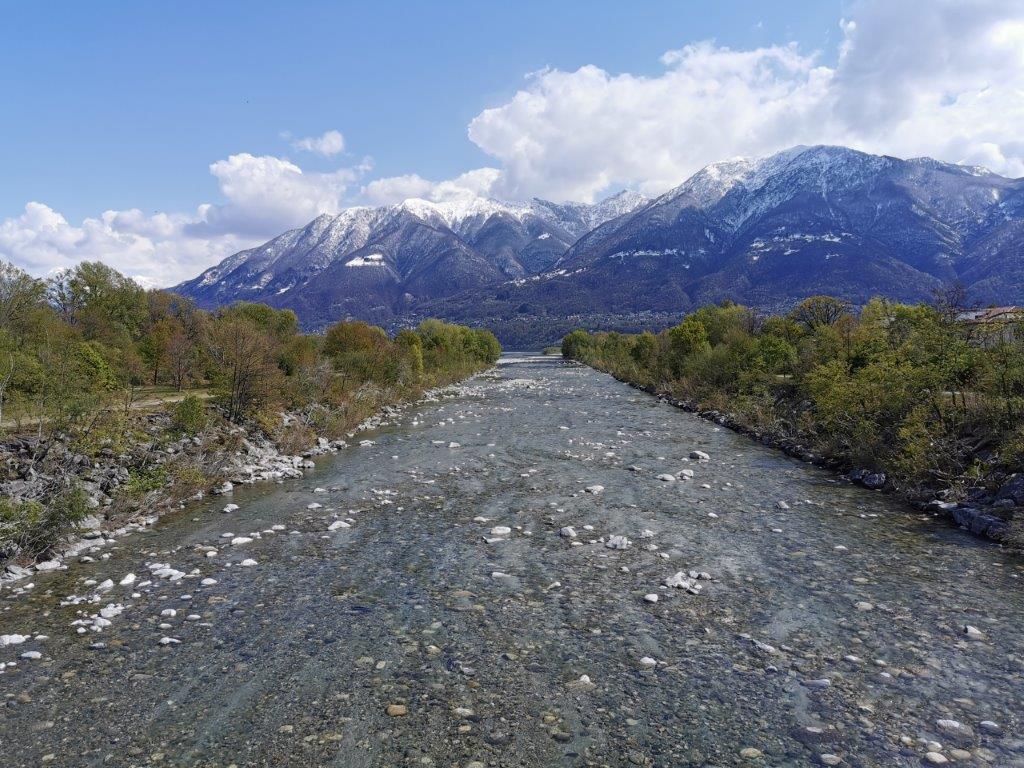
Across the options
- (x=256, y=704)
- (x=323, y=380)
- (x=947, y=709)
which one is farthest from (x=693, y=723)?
(x=323, y=380)

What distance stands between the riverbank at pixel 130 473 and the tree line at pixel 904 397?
916 inches

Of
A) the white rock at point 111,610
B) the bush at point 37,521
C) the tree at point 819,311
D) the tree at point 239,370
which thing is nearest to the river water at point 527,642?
the white rock at point 111,610

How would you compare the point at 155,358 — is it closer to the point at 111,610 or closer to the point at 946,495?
the point at 111,610

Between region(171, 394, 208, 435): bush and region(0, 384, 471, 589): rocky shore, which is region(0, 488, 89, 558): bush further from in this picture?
region(171, 394, 208, 435): bush

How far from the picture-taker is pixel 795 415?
103ft

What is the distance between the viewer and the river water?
22.8 ft

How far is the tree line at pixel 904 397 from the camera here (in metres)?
18.0

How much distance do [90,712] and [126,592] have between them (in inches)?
178

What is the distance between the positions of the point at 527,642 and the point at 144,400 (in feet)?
96.1

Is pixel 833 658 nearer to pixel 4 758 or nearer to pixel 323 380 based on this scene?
pixel 4 758

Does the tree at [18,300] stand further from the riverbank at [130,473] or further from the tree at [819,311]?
the tree at [819,311]

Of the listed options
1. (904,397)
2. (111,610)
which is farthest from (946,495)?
(111,610)

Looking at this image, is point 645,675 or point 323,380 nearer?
point 645,675

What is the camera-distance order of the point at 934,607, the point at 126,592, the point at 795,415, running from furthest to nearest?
the point at 795,415 < the point at 126,592 < the point at 934,607
